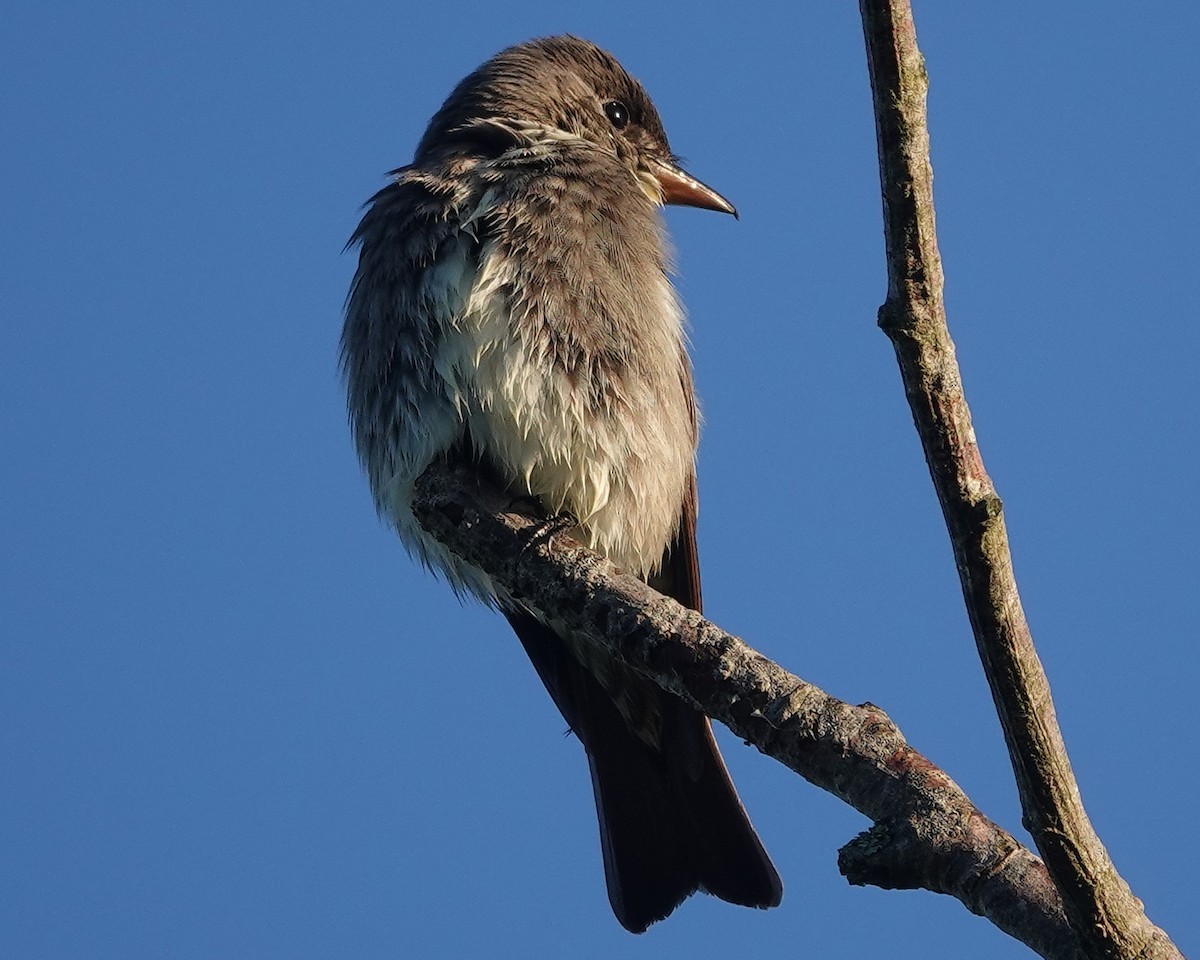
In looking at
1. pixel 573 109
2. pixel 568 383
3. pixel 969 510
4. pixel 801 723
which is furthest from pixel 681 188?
pixel 969 510

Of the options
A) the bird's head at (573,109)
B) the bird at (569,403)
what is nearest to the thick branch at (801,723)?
the bird at (569,403)

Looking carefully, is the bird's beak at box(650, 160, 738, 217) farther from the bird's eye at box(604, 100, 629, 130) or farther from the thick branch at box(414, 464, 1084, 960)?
the thick branch at box(414, 464, 1084, 960)

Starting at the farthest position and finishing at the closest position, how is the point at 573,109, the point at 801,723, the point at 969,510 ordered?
1. the point at 573,109
2. the point at 801,723
3. the point at 969,510

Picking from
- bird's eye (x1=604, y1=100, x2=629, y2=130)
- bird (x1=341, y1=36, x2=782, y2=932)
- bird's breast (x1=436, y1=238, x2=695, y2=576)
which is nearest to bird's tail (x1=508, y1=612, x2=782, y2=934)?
bird (x1=341, y1=36, x2=782, y2=932)

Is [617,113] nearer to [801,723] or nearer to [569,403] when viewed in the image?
[569,403]

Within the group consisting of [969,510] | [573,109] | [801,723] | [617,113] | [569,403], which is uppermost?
[617,113]

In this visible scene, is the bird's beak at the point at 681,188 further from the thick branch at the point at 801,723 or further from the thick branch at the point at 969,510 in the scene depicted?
the thick branch at the point at 969,510
